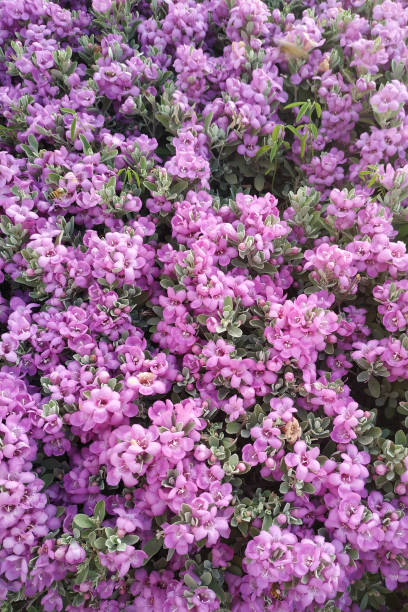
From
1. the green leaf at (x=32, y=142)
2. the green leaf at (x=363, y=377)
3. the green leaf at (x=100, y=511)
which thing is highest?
the green leaf at (x=32, y=142)

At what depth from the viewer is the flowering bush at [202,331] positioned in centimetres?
188

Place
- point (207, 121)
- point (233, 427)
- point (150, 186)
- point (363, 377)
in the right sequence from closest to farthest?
1. point (233, 427)
2. point (363, 377)
3. point (150, 186)
4. point (207, 121)

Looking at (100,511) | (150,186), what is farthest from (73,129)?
(100,511)

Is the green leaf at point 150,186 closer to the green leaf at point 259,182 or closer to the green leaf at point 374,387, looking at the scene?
the green leaf at point 259,182

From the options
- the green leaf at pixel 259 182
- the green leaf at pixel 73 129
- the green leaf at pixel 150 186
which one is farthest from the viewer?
the green leaf at pixel 259 182

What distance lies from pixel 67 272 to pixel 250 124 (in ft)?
3.88

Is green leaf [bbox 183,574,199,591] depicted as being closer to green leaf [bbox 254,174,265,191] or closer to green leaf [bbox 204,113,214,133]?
green leaf [bbox 254,174,265,191]

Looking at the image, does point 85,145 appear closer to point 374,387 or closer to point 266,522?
point 374,387

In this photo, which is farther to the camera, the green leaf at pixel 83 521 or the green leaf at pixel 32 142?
the green leaf at pixel 32 142

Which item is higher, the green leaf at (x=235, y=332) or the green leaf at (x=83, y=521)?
the green leaf at (x=235, y=332)

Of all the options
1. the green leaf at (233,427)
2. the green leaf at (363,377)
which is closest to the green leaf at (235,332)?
the green leaf at (233,427)

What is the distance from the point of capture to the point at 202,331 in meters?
2.22

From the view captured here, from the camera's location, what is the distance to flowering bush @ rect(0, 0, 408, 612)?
188 cm

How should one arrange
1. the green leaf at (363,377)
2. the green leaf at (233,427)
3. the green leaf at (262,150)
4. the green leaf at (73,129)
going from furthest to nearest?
the green leaf at (262,150), the green leaf at (73,129), the green leaf at (363,377), the green leaf at (233,427)
